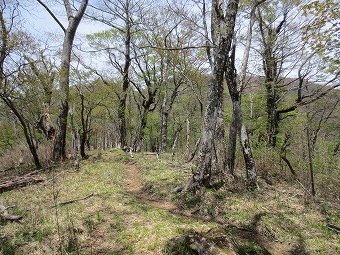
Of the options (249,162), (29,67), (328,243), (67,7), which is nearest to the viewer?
(328,243)

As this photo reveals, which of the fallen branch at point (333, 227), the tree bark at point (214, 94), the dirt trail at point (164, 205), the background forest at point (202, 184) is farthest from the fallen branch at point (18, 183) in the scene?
the fallen branch at point (333, 227)

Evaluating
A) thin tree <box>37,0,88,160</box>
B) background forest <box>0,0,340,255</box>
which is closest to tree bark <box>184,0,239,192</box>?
background forest <box>0,0,340,255</box>

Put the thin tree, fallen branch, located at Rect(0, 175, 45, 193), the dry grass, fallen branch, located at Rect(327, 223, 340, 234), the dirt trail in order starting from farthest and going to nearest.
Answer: the thin tree → fallen branch, located at Rect(0, 175, 45, 193) → fallen branch, located at Rect(327, 223, 340, 234) → the dirt trail → the dry grass

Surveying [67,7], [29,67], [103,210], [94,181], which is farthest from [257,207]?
[67,7]

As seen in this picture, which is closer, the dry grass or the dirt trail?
the dry grass

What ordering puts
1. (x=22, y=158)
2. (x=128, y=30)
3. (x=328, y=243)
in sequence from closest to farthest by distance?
(x=328, y=243) < (x=22, y=158) < (x=128, y=30)

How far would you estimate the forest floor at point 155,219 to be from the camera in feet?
13.0

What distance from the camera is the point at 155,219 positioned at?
4941 millimetres

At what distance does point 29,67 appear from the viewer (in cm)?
1030

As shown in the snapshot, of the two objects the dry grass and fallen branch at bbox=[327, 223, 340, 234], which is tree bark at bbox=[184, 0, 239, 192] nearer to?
the dry grass

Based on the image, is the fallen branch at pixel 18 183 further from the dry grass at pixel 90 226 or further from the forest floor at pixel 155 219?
the dry grass at pixel 90 226

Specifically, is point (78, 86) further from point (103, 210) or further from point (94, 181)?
point (103, 210)

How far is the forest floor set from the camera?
13.0 feet

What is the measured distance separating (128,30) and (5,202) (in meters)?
13.9
